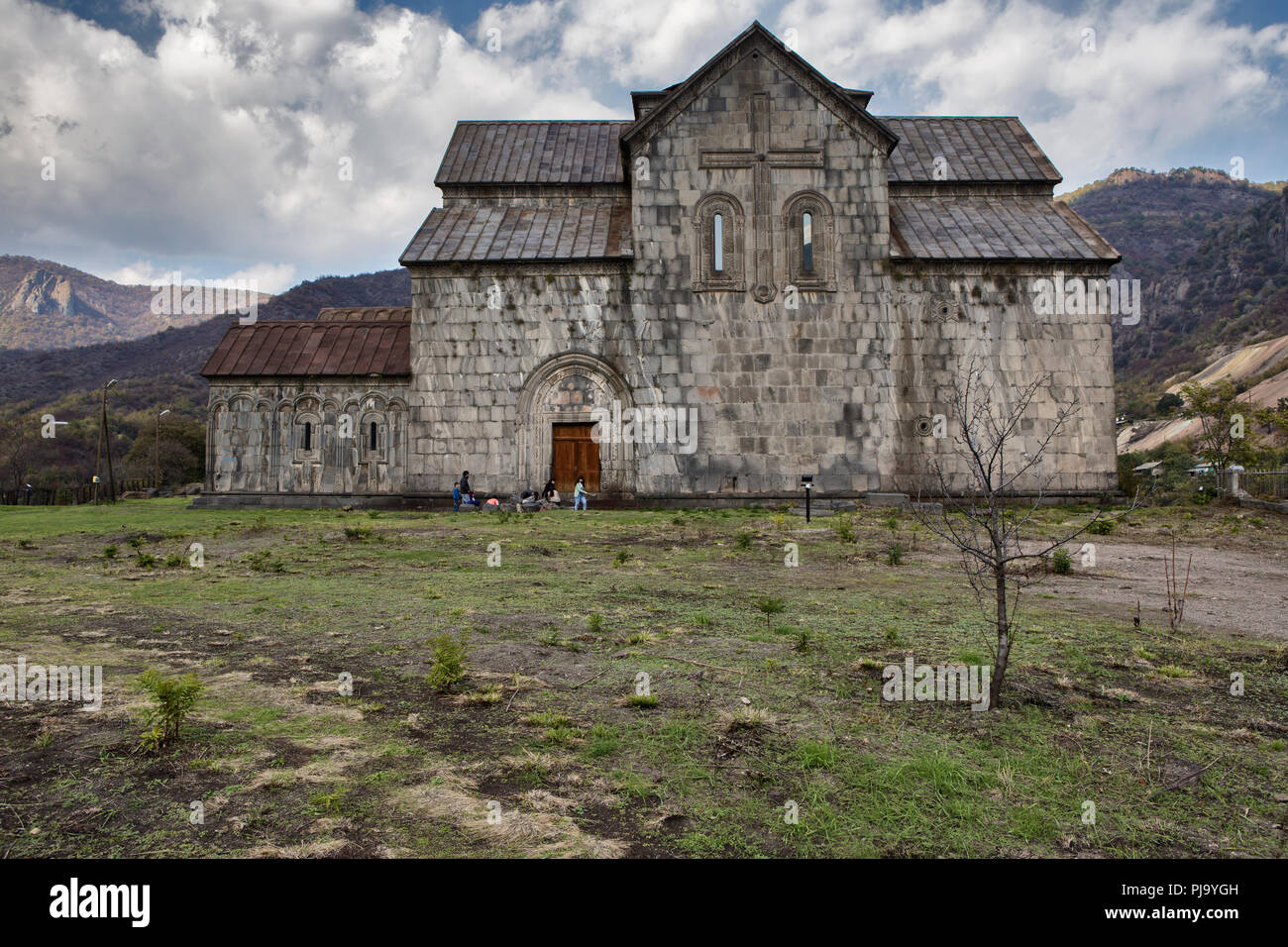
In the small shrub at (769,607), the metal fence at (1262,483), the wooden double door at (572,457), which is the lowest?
the small shrub at (769,607)

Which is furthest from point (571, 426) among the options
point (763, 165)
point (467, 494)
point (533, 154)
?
point (533, 154)

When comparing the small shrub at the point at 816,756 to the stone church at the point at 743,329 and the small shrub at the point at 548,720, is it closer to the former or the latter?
the small shrub at the point at 548,720

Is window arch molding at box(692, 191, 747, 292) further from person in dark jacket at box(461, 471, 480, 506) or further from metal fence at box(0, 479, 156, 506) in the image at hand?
metal fence at box(0, 479, 156, 506)

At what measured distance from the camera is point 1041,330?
20.9 metres

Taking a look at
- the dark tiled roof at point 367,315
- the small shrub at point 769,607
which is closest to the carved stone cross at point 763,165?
the dark tiled roof at point 367,315

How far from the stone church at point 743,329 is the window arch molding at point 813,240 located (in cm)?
6

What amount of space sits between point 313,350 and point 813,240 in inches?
631

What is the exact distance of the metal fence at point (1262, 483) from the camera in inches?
784

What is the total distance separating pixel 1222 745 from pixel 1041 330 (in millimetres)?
19738

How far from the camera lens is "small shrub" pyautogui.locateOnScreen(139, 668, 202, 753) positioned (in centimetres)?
364

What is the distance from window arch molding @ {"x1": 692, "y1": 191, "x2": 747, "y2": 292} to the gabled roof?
267 cm

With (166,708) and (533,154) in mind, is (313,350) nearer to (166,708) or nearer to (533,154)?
(533,154)

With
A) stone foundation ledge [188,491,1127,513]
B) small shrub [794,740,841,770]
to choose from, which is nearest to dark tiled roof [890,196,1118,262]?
stone foundation ledge [188,491,1127,513]

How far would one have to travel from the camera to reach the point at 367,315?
26.8 m
